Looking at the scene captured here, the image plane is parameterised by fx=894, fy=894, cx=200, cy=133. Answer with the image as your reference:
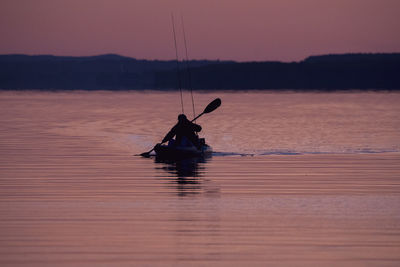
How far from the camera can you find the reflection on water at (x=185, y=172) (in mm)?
17344

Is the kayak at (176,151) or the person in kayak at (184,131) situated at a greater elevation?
the person in kayak at (184,131)

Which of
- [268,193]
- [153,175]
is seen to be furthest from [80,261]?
[153,175]

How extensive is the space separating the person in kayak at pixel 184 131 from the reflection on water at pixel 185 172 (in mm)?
509

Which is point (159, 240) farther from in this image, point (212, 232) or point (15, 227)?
point (15, 227)

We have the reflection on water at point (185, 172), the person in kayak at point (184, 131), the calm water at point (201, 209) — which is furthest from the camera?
the person in kayak at point (184, 131)

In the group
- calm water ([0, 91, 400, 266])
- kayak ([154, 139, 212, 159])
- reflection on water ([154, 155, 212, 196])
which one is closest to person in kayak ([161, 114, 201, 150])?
kayak ([154, 139, 212, 159])

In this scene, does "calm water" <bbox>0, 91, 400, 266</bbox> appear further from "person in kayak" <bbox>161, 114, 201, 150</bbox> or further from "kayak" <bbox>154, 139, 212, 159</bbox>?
"person in kayak" <bbox>161, 114, 201, 150</bbox>

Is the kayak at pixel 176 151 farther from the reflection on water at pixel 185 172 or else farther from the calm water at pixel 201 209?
the calm water at pixel 201 209

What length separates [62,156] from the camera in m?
25.2

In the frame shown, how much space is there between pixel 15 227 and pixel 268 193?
5385 mm

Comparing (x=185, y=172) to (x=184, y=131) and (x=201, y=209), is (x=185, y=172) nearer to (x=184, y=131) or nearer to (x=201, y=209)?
(x=184, y=131)

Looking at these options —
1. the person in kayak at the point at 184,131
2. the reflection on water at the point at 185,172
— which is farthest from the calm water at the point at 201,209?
the person in kayak at the point at 184,131

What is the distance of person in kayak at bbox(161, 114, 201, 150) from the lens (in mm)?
24281

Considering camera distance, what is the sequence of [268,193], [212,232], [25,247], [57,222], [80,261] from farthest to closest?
[268,193]
[57,222]
[212,232]
[25,247]
[80,261]
